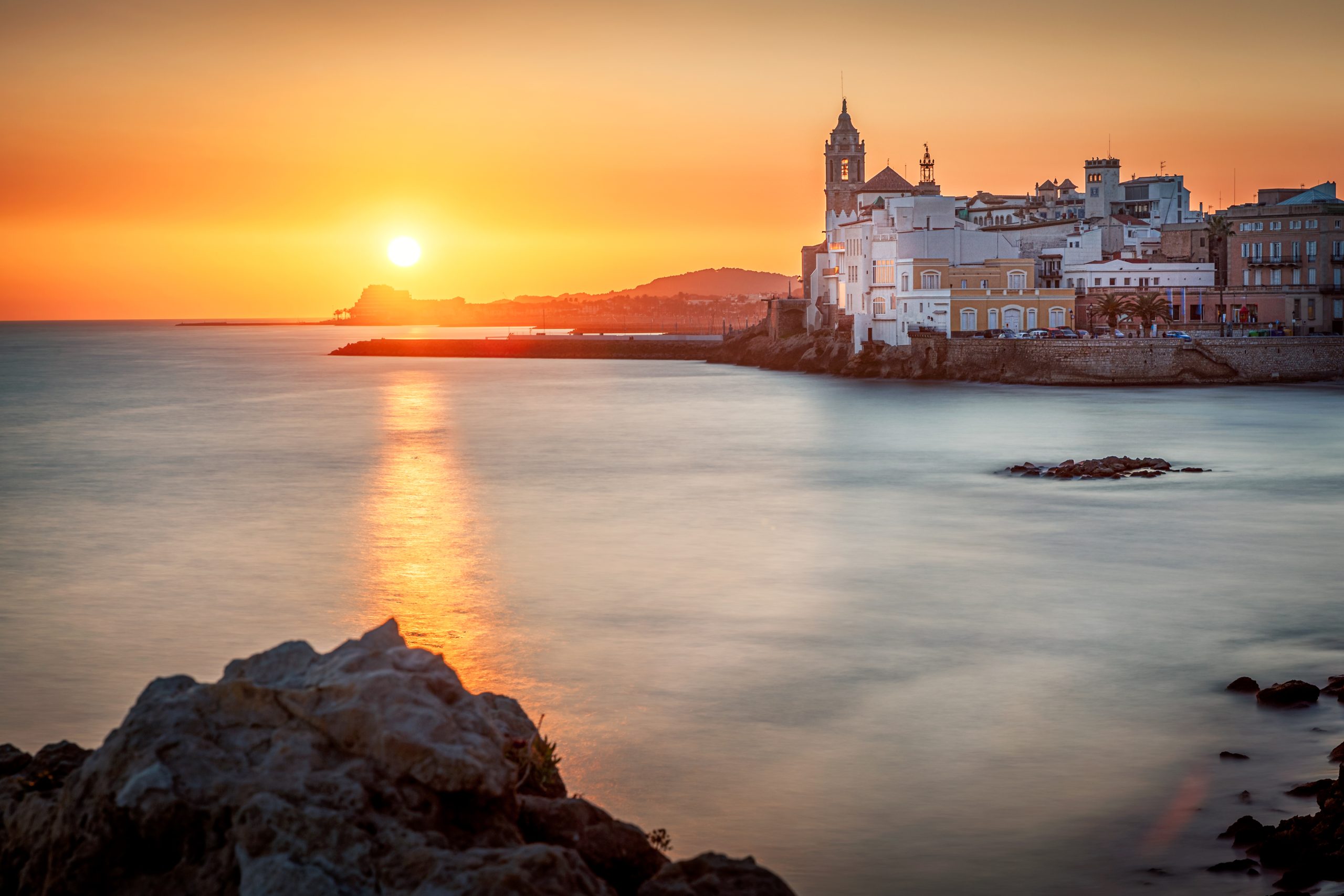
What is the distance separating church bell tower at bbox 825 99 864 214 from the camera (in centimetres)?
8188

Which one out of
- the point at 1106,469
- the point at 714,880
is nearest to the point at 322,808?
the point at 714,880

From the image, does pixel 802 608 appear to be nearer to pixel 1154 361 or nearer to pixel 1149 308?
pixel 1154 361

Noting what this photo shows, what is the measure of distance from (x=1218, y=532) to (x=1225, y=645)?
8.18 m

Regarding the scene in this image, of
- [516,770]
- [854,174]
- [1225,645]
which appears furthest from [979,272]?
[516,770]

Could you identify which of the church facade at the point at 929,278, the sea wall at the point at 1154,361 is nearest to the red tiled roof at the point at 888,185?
the church facade at the point at 929,278

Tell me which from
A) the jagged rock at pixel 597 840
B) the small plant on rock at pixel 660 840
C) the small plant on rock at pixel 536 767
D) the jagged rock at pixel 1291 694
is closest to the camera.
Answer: the jagged rock at pixel 597 840

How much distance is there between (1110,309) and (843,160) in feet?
86.0

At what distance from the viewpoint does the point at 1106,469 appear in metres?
28.6

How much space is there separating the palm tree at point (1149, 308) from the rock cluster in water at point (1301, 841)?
53270 mm

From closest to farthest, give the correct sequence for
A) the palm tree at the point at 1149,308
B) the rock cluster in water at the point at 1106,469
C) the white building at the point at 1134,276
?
1. the rock cluster in water at the point at 1106,469
2. the palm tree at the point at 1149,308
3. the white building at the point at 1134,276

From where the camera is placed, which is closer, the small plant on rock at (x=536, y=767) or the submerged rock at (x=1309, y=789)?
the small plant on rock at (x=536, y=767)

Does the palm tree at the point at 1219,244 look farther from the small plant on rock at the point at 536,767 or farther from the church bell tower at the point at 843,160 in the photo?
the small plant on rock at the point at 536,767

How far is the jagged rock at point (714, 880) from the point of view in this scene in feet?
19.0

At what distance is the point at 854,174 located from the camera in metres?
82.1
